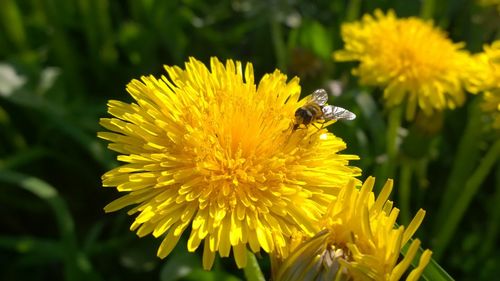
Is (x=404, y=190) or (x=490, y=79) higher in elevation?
(x=490, y=79)

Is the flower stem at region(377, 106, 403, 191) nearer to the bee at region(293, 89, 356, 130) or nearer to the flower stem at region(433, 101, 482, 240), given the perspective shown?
the flower stem at region(433, 101, 482, 240)

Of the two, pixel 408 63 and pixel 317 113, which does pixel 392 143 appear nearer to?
pixel 408 63

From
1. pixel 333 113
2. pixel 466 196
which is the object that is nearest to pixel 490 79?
pixel 466 196

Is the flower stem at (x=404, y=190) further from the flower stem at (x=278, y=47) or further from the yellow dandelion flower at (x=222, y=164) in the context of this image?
the yellow dandelion flower at (x=222, y=164)

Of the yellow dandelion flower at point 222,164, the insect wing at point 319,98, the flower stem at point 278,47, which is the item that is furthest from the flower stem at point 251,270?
the flower stem at point 278,47

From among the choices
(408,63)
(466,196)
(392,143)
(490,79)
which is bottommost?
(466,196)

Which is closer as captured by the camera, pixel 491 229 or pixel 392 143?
pixel 392 143
